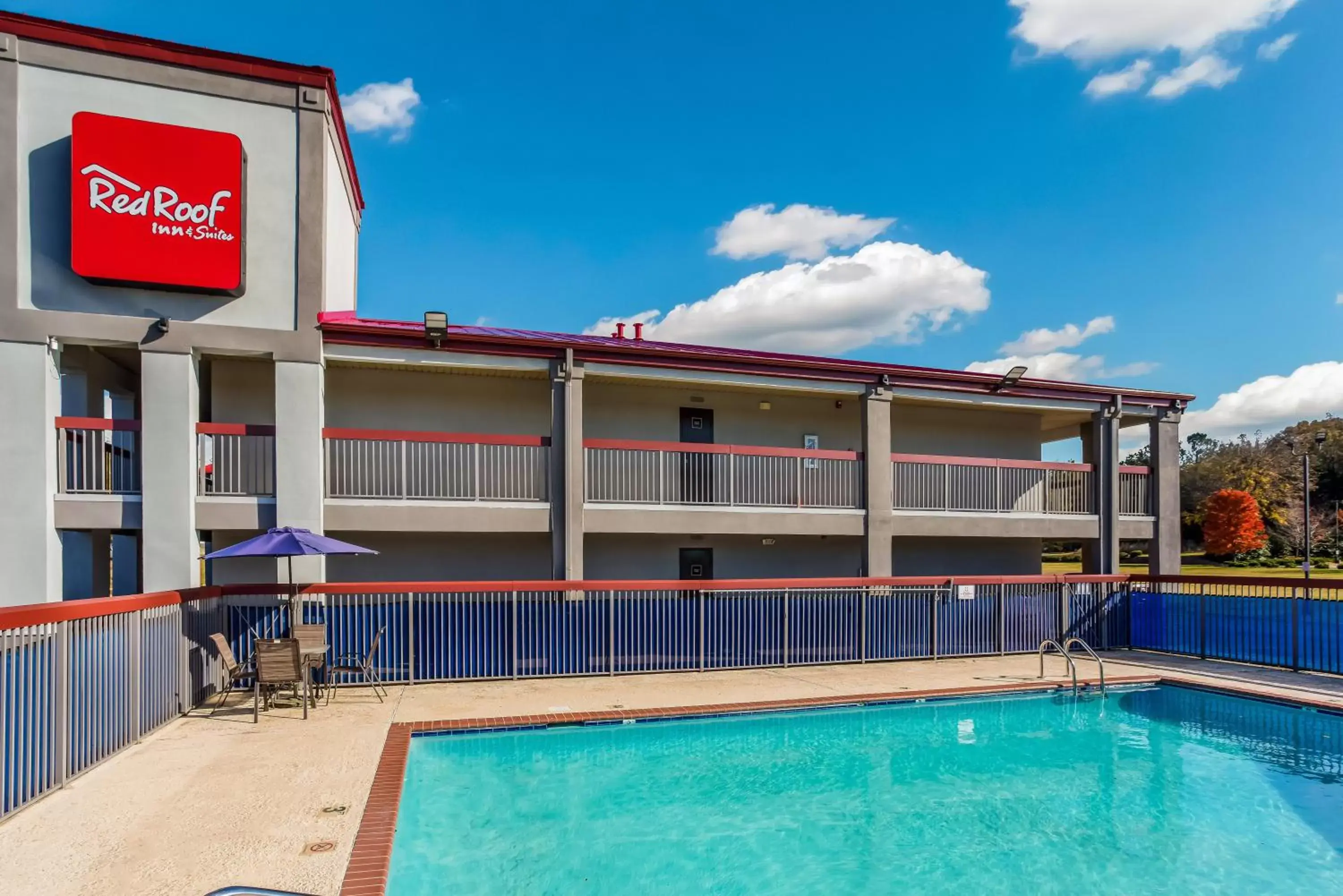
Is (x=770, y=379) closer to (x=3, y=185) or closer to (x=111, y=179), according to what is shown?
(x=111, y=179)

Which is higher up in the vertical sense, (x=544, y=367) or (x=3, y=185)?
(x=3, y=185)

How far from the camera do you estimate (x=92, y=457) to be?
42.1 feet

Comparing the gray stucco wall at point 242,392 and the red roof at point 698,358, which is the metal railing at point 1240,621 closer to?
the red roof at point 698,358

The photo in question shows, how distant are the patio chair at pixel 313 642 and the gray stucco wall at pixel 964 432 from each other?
12786 millimetres

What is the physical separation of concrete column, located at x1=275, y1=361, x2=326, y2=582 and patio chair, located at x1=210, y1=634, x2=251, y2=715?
2.06m

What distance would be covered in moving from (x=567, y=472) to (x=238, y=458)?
5.26m

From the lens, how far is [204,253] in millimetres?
12477

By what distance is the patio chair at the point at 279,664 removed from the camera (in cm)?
1002

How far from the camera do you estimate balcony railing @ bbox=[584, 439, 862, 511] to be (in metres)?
15.2

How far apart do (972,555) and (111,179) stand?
18617mm

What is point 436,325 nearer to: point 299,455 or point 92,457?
point 299,455

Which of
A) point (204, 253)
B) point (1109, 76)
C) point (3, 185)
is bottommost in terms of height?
point (204, 253)

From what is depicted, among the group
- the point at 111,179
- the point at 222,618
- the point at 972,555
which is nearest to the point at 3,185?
the point at 111,179

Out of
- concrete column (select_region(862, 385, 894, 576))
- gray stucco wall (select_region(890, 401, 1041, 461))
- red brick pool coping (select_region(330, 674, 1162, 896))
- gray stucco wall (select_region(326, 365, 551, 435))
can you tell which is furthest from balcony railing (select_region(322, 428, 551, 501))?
gray stucco wall (select_region(890, 401, 1041, 461))
